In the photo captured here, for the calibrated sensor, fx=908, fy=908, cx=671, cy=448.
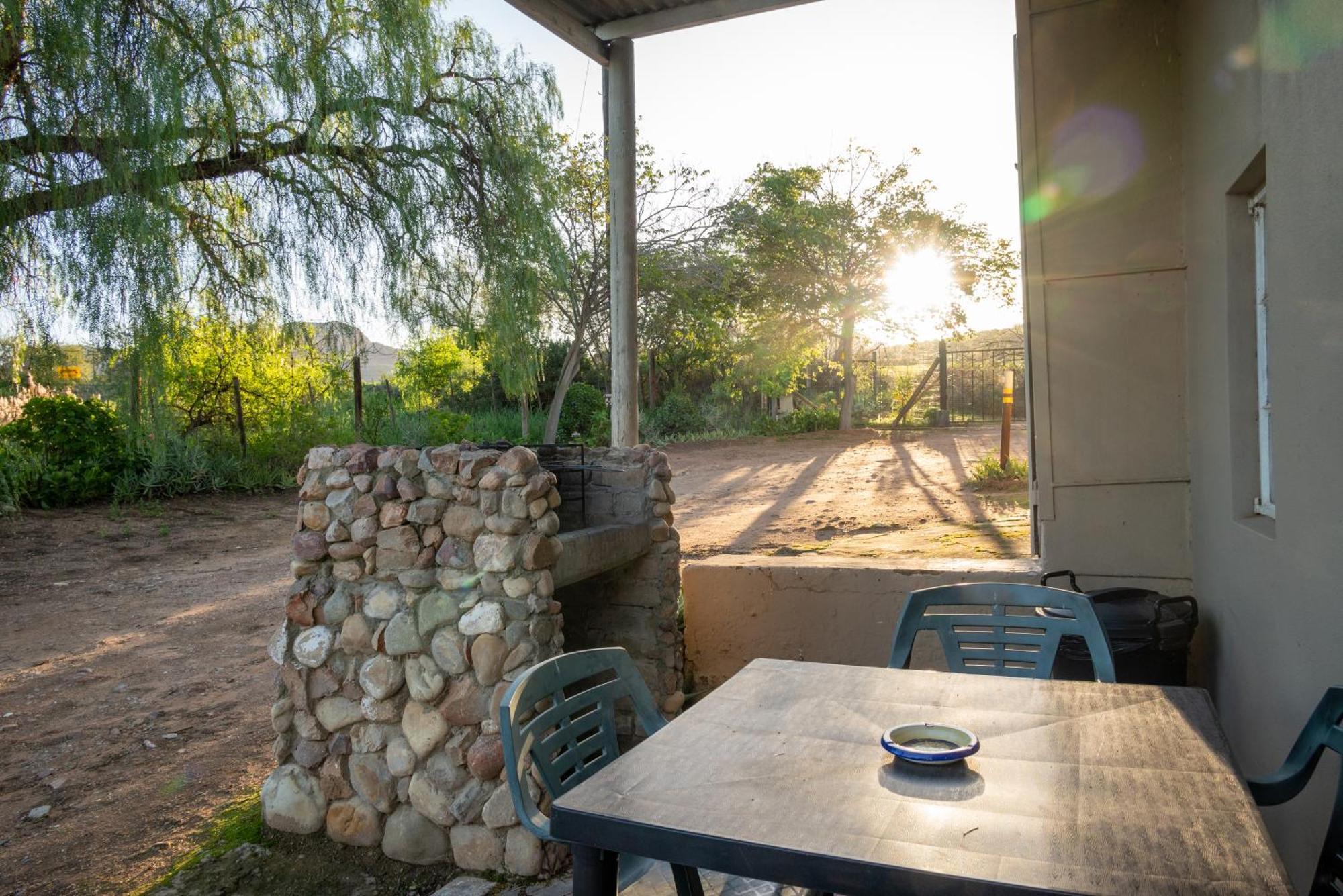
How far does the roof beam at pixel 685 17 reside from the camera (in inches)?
188

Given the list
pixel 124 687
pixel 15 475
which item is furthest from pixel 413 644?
pixel 15 475

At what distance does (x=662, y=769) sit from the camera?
1.64 m

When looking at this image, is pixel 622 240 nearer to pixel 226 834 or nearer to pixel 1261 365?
pixel 1261 365

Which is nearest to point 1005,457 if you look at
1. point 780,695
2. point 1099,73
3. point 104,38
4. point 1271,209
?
point 1099,73

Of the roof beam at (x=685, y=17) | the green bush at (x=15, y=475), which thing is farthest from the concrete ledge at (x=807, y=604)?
the green bush at (x=15, y=475)

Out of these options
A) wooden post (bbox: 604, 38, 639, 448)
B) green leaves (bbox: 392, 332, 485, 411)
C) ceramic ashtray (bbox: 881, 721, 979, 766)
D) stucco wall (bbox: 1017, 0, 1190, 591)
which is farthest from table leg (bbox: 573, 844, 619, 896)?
green leaves (bbox: 392, 332, 485, 411)

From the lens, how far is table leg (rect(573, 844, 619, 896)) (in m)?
1.55

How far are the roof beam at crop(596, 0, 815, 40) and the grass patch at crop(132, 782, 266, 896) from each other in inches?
156

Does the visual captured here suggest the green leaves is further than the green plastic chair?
Yes

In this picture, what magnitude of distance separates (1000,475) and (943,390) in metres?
6.27

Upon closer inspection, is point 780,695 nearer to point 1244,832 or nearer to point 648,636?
point 1244,832

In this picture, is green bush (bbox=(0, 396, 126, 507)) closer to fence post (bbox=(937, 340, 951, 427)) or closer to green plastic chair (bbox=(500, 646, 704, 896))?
green plastic chair (bbox=(500, 646, 704, 896))

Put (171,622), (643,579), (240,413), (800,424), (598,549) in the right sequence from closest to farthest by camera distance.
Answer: (598,549), (643,579), (171,622), (240,413), (800,424)

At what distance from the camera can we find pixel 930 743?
1716mm
